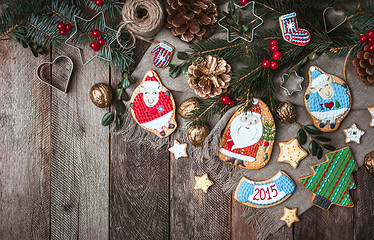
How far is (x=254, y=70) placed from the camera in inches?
34.3

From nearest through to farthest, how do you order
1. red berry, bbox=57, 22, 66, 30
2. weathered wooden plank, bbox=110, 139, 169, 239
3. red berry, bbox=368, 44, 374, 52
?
red berry, bbox=368, 44, 374, 52, red berry, bbox=57, 22, 66, 30, weathered wooden plank, bbox=110, 139, 169, 239

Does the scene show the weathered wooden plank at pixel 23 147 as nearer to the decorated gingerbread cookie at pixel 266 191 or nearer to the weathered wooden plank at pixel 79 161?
the weathered wooden plank at pixel 79 161

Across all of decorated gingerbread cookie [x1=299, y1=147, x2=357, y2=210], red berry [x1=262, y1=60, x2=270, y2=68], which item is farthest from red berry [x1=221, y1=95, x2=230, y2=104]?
decorated gingerbread cookie [x1=299, y1=147, x2=357, y2=210]

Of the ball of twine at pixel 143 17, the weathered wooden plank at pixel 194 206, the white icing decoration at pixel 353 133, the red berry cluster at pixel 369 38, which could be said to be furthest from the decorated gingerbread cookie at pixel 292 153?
the ball of twine at pixel 143 17

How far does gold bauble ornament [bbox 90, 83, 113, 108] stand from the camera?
3.24ft

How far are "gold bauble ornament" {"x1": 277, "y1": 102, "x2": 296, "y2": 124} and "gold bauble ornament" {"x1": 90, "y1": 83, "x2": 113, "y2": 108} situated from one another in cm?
60

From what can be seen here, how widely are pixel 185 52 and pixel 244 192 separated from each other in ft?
1.74

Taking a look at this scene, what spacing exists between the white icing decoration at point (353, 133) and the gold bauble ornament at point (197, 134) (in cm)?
48

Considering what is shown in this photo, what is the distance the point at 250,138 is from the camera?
95 cm

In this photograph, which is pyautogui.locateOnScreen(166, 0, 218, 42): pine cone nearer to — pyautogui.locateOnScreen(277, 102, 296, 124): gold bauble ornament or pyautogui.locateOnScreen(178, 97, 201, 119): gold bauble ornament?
pyautogui.locateOnScreen(178, 97, 201, 119): gold bauble ornament

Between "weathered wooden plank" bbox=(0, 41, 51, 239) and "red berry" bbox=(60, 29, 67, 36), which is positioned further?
"weathered wooden plank" bbox=(0, 41, 51, 239)

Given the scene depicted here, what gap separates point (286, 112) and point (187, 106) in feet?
1.08

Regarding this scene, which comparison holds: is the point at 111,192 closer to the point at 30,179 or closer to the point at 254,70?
the point at 30,179

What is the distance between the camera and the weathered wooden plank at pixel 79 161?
3.43 feet
